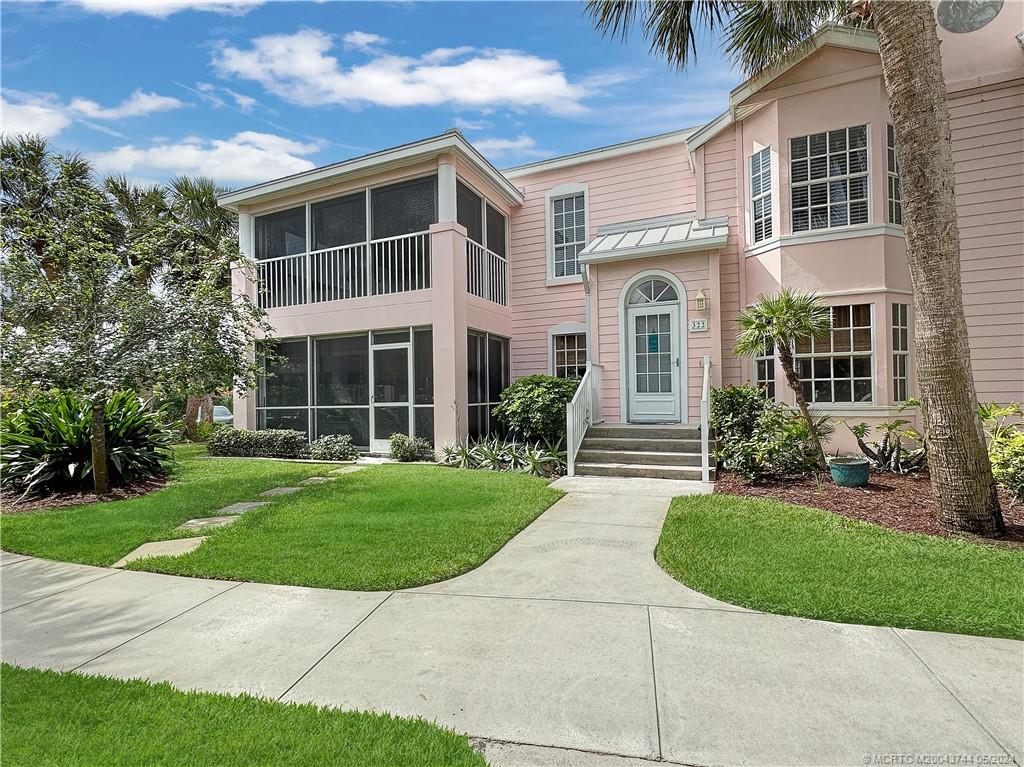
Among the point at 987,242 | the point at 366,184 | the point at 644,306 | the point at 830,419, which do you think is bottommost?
the point at 830,419

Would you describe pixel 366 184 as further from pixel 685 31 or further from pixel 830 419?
pixel 830 419

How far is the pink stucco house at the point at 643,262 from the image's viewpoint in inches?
334

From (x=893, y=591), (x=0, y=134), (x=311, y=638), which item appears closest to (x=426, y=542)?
(x=311, y=638)

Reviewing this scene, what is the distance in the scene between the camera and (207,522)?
605cm

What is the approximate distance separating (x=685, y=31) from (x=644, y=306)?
4.57m

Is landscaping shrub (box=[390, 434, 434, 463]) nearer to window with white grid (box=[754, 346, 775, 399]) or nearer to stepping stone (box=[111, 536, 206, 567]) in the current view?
stepping stone (box=[111, 536, 206, 567])

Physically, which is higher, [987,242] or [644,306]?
[987,242]

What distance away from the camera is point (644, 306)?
10266mm

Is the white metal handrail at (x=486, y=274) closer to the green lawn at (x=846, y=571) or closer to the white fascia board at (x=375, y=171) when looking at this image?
the white fascia board at (x=375, y=171)

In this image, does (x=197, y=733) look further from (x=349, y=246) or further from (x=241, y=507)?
(x=349, y=246)

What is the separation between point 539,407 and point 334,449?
4.83m

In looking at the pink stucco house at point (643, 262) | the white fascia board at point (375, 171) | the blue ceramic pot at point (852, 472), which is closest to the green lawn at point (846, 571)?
the blue ceramic pot at point (852, 472)

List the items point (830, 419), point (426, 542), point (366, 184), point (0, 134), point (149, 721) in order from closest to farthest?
1. point (149, 721)
2. point (426, 542)
3. point (830, 419)
4. point (366, 184)
5. point (0, 134)

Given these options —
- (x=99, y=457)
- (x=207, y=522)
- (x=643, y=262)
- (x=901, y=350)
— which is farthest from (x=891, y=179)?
(x=99, y=457)
